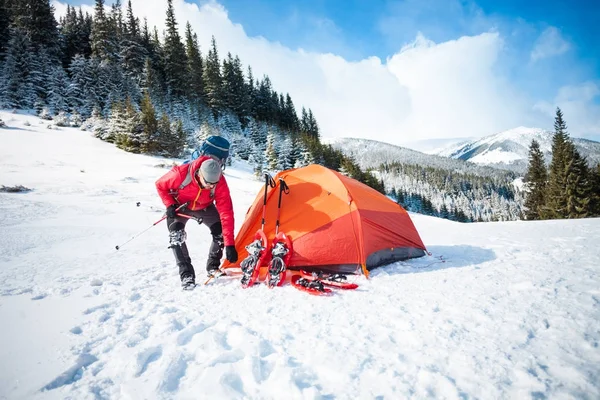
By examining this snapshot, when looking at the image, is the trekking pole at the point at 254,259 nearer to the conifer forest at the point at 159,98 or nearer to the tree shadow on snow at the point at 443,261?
the tree shadow on snow at the point at 443,261

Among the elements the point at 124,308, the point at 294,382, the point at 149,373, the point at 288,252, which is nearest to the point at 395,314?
the point at 294,382

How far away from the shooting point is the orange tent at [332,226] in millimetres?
4855

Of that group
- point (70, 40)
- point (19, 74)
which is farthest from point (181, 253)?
point (70, 40)

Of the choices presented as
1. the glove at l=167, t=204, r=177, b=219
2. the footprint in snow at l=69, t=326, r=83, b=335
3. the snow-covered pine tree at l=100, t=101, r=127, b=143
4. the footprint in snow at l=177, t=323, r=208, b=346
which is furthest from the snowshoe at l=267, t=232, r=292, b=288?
the snow-covered pine tree at l=100, t=101, r=127, b=143

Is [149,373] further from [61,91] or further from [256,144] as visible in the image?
[256,144]

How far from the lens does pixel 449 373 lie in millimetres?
2164

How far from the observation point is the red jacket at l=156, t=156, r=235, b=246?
15.0 ft

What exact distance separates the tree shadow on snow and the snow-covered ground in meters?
0.05

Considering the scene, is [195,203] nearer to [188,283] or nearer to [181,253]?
[181,253]

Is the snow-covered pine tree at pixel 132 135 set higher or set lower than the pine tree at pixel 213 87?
lower

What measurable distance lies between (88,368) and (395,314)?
3065 millimetres

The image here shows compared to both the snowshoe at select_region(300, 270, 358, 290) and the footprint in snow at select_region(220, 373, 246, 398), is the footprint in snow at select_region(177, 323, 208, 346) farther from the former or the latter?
the snowshoe at select_region(300, 270, 358, 290)

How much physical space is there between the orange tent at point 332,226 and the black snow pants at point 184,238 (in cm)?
36

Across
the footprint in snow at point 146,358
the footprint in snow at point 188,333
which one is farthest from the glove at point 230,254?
the footprint in snow at point 146,358
